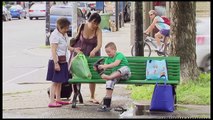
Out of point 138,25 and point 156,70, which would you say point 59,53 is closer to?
point 156,70

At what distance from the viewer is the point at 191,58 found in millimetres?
9250

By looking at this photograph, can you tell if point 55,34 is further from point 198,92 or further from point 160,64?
point 198,92

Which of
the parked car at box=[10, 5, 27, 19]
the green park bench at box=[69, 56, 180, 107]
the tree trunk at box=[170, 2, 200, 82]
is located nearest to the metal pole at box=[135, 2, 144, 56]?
the tree trunk at box=[170, 2, 200, 82]

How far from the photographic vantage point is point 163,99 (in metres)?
7.52

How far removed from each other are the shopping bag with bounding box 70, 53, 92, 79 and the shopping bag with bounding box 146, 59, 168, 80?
2.96 feet

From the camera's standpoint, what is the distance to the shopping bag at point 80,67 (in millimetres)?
8094

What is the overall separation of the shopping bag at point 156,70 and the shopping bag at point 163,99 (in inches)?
12.7

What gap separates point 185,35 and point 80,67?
213 cm

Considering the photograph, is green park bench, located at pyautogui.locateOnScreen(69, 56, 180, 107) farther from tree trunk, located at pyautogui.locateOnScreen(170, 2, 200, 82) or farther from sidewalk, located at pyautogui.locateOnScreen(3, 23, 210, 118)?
tree trunk, located at pyautogui.locateOnScreen(170, 2, 200, 82)

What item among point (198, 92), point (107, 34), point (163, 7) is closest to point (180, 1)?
point (198, 92)

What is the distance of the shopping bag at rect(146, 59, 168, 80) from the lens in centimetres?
786

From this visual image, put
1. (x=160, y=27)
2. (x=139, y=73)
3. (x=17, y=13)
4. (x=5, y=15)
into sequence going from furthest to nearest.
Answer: (x=17, y=13) → (x=5, y=15) → (x=160, y=27) → (x=139, y=73)

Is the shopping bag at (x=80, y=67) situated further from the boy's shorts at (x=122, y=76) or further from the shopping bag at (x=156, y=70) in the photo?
the shopping bag at (x=156, y=70)

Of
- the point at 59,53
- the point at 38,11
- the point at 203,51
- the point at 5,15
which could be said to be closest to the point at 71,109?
the point at 59,53
